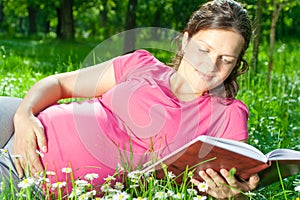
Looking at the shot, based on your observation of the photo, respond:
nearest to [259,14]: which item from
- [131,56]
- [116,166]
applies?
[131,56]

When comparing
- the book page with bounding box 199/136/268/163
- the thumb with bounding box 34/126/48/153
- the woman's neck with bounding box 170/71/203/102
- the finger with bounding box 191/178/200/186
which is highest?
the woman's neck with bounding box 170/71/203/102

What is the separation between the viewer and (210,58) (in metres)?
2.31

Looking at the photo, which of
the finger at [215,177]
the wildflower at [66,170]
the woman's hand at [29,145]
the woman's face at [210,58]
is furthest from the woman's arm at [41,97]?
the finger at [215,177]

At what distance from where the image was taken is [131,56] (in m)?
2.64

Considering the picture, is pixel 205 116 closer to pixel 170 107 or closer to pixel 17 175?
pixel 170 107

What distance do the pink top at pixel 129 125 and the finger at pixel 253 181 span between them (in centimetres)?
21

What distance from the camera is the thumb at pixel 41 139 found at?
2.26 metres

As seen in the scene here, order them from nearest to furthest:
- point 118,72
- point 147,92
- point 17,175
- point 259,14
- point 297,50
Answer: point 17,175 < point 147,92 < point 118,72 < point 259,14 < point 297,50

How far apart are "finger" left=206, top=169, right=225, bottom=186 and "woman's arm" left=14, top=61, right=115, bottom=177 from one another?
0.63m

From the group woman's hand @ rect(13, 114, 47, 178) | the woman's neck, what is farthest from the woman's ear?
woman's hand @ rect(13, 114, 47, 178)

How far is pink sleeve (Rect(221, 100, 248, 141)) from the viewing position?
237 centimetres

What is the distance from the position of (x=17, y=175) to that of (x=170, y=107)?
2.14 ft

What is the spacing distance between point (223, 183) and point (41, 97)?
817 mm

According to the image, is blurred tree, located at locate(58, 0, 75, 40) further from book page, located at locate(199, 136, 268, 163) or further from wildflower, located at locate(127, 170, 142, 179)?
book page, located at locate(199, 136, 268, 163)
